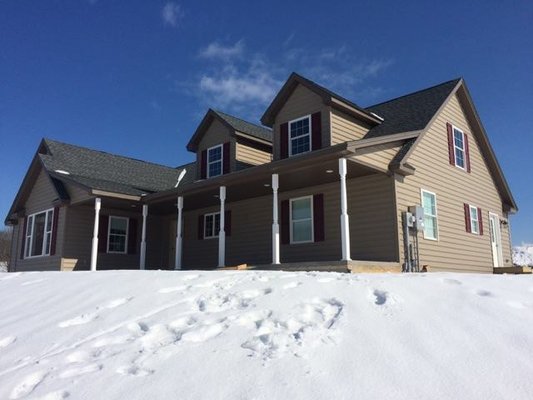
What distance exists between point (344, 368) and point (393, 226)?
8221mm

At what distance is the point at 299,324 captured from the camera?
5.47m

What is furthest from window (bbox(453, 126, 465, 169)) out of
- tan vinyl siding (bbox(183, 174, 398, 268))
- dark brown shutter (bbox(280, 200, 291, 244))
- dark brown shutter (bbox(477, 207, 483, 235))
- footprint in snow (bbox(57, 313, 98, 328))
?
footprint in snow (bbox(57, 313, 98, 328))

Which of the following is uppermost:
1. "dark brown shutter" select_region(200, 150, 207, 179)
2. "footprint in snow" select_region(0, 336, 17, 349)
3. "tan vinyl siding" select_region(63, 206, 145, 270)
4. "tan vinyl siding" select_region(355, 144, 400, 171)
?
"dark brown shutter" select_region(200, 150, 207, 179)

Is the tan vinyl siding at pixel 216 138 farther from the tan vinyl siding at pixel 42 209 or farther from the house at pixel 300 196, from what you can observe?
the tan vinyl siding at pixel 42 209

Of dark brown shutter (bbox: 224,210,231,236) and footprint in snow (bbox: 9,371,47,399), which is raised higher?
dark brown shutter (bbox: 224,210,231,236)

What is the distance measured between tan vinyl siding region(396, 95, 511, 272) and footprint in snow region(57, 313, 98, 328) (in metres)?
7.96

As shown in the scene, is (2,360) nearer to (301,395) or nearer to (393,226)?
(301,395)

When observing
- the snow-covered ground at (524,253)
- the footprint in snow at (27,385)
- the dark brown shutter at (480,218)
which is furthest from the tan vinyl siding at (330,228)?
the snow-covered ground at (524,253)

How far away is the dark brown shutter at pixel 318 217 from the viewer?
44.5ft

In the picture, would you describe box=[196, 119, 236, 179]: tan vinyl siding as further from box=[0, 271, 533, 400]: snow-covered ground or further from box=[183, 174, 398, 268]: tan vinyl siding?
box=[0, 271, 533, 400]: snow-covered ground

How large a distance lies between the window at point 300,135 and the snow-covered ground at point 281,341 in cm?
705

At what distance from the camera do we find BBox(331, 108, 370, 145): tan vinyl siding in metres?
13.7

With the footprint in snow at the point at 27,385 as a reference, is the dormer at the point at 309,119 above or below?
above

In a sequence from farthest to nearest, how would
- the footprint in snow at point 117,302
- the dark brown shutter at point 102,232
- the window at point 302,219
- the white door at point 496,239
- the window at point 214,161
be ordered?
1. the dark brown shutter at point 102,232
2. the window at point 214,161
3. the white door at point 496,239
4. the window at point 302,219
5. the footprint in snow at point 117,302
